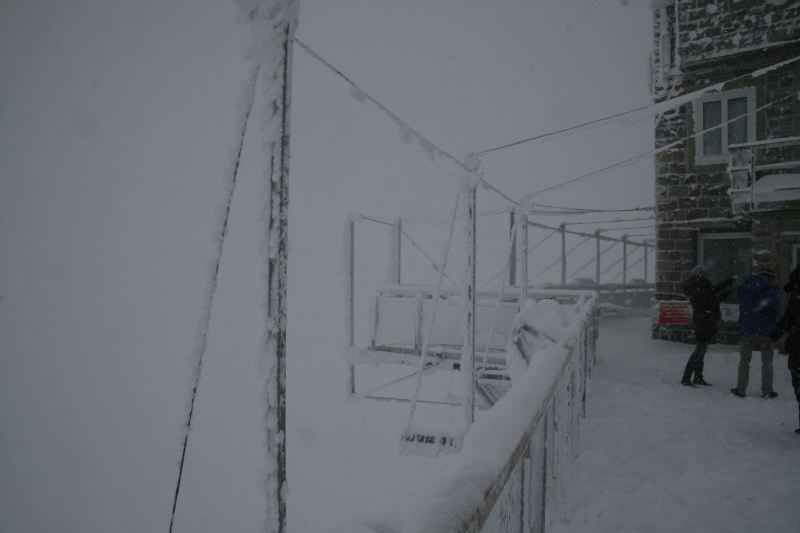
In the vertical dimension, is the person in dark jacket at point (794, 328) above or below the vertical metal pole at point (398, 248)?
below

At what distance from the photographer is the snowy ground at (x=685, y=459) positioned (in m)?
2.97

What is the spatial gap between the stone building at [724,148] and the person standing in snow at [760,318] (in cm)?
449

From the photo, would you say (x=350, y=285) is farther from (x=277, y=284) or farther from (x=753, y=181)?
(x=753, y=181)

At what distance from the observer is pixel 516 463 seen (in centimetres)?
146

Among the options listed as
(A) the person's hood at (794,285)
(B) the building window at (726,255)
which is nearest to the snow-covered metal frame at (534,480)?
(A) the person's hood at (794,285)

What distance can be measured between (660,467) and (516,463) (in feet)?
10.5

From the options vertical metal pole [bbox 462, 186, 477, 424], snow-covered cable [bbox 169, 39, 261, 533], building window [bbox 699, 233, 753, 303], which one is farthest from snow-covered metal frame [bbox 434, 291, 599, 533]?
building window [bbox 699, 233, 753, 303]

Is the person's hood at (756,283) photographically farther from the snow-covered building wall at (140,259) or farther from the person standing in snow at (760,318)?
the snow-covered building wall at (140,259)

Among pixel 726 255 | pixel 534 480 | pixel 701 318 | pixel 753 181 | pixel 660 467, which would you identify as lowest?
pixel 660 467

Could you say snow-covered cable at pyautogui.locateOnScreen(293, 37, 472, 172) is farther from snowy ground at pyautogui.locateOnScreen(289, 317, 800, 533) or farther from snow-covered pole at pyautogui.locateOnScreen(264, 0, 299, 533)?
snowy ground at pyautogui.locateOnScreen(289, 317, 800, 533)

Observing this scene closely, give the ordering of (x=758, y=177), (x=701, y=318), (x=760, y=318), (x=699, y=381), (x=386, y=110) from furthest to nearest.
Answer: (x=758, y=177)
(x=699, y=381)
(x=701, y=318)
(x=760, y=318)
(x=386, y=110)

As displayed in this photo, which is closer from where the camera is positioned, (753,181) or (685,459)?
(685,459)

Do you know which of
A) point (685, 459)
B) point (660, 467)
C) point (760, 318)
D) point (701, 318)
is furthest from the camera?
point (701, 318)

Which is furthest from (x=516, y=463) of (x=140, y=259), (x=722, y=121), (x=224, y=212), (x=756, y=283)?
(x=140, y=259)
